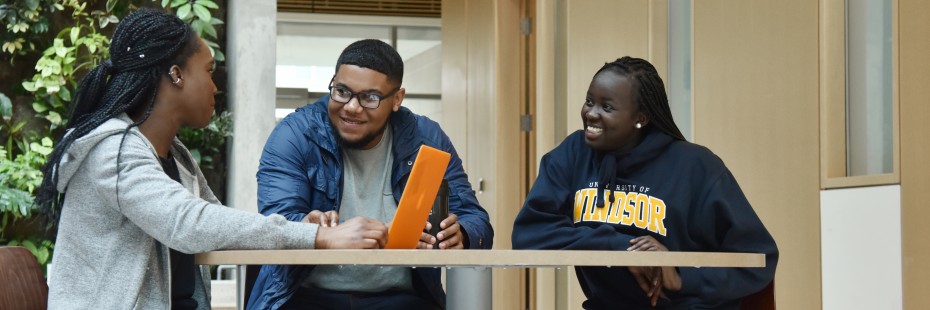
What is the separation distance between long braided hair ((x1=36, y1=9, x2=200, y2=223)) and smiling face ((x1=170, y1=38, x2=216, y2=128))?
0.02m

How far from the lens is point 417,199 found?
2.22 metres

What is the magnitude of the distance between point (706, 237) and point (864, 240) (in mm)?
856

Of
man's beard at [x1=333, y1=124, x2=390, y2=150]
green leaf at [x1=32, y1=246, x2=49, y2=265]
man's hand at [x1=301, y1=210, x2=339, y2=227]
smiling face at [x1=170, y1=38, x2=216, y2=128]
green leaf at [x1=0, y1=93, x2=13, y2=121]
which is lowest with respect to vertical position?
green leaf at [x1=32, y1=246, x2=49, y2=265]

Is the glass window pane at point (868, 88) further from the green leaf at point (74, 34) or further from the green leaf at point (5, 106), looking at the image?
the green leaf at point (5, 106)

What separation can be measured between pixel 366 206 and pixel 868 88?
138 cm

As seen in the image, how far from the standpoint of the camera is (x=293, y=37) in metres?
11.1

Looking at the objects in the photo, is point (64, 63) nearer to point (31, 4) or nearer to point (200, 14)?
point (31, 4)

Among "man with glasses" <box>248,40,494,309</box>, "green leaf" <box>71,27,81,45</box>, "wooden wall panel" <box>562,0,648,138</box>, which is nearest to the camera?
"man with glasses" <box>248,40,494,309</box>

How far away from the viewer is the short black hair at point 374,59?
106 inches

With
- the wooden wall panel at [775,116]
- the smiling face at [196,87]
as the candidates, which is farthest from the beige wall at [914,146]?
the smiling face at [196,87]

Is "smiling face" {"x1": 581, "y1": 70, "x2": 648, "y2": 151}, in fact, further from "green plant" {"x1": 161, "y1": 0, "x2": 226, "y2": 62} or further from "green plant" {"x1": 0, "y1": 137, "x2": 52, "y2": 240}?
"green plant" {"x1": 0, "y1": 137, "x2": 52, "y2": 240}

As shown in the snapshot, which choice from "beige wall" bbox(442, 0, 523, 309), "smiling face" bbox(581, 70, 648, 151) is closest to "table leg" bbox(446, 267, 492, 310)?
"smiling face" bbox(581, 70, 648, 151)

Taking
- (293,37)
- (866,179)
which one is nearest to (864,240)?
(866,179)

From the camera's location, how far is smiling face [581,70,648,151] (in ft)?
8.61
